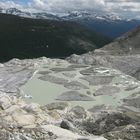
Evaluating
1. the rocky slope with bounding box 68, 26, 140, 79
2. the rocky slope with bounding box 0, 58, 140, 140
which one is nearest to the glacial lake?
the rocky slope with bounding box 68, 26, 140, 79

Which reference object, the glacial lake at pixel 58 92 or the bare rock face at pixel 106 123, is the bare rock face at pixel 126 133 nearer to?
the bare rock face at pixel 106 123

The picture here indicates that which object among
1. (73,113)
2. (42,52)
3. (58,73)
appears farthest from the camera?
(42,52)

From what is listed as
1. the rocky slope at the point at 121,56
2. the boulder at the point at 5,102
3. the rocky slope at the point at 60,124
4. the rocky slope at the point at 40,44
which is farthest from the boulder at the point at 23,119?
the rocky slope at the point at 40,44

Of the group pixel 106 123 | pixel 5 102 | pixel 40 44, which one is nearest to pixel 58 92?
pixel 5 102

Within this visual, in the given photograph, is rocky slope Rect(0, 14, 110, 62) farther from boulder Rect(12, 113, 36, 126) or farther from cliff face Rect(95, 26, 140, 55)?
boulder Rect(12, 113, 36, 126)

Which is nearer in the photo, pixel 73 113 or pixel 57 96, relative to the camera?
pixel 73 113

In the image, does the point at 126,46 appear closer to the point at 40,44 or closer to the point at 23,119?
the point at 23,119

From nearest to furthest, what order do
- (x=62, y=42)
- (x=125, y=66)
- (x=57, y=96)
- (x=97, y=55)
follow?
(x=57, y=96) → (x=125, y=66) → (x=97, y=55) → (x=62, y=42)

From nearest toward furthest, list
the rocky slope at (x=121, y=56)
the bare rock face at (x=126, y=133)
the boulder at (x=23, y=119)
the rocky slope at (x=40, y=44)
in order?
the bare rock face at (x=126, y=133), the boulder at (x=23, y=119), the rocky slope at (x=121, y=56), the rocky slope at (x=40, y=44)

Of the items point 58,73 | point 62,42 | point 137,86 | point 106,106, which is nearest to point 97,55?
point 58,73

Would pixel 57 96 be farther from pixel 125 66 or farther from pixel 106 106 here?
pixel 125 66

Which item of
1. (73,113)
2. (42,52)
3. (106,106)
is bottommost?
(42,52)
